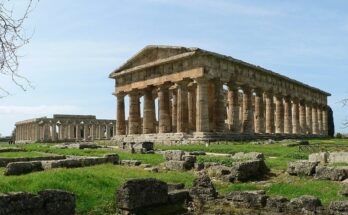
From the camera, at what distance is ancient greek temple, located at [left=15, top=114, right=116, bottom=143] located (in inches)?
3317

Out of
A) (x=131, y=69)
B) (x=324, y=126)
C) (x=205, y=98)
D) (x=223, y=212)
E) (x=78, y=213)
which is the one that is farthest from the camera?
(x=324, y=126)

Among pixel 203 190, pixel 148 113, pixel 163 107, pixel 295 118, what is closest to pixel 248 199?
pixel 203 190

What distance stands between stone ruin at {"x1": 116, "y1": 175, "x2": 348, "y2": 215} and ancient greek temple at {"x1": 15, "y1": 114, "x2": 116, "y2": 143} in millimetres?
71490

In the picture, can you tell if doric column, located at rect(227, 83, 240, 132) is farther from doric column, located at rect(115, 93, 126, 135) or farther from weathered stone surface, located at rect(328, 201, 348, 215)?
weathered stone surface, located at rect(328, 201, 348, 215)

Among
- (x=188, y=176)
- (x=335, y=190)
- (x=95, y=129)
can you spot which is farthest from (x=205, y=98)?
(x=95, y=129)

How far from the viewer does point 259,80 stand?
4891 centimetres

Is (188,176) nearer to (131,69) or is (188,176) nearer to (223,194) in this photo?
(223,194)

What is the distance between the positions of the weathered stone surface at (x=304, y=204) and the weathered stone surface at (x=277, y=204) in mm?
170

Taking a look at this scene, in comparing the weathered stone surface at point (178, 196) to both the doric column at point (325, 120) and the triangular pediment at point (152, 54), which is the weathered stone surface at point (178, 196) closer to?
the triangular pediment at point (152, 54)

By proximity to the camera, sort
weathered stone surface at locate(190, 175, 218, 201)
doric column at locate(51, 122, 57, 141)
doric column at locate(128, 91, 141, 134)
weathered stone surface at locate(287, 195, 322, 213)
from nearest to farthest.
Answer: weathered stone surface at locate(287, 195, 322, 213), weathered stone surface at locate(190, 175, 218, 201), doric column at locate(128, 91, 141, 134), doric column at locate(51, 122, 57, 141)

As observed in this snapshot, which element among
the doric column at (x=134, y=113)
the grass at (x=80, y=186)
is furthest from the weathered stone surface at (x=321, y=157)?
the doric column at (x=134, y=113)

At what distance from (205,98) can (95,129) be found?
54.3m

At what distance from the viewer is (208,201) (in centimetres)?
1207

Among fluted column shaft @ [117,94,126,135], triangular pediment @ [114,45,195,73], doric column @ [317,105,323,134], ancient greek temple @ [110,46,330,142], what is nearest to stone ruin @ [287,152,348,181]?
ancient greek temple @ [110,46,330,142]
